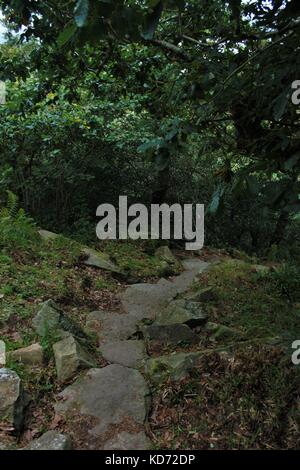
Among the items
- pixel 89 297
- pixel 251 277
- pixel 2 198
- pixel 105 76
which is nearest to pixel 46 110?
pixel 105 76

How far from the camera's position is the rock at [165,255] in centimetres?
787

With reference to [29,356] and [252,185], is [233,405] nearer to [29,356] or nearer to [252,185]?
[252,185]

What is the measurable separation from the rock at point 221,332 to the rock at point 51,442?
1884 mm

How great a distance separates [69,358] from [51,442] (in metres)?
0.90

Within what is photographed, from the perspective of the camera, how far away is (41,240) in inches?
265

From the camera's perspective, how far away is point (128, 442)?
2943 mm

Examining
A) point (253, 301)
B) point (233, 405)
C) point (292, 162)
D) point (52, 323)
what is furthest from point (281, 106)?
point (253, 301)

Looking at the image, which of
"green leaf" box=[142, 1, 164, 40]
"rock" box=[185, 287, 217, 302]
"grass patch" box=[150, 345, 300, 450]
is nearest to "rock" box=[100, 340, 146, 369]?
"grass patch" box=[150, 345, 300, 450]

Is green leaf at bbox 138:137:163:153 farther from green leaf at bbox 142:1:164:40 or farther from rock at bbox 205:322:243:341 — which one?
rock at bbox 205:322:243:341

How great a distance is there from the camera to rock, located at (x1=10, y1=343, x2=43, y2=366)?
3725 mm

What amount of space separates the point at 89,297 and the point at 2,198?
362 centimetres

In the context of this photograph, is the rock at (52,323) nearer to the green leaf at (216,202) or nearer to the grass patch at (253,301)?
the grass patch at (253,301)

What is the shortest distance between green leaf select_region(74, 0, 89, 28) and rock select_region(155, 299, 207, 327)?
346 cm

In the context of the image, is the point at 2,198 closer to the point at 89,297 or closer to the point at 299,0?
the point at 89,297
